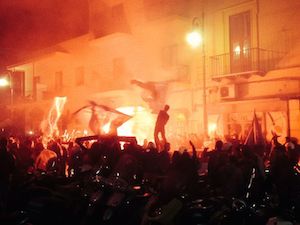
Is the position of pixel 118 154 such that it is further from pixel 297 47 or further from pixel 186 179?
pixel 297 47

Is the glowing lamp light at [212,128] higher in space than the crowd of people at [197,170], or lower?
higher

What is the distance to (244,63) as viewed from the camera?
15766 millimetres

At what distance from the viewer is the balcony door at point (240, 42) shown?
15.8m

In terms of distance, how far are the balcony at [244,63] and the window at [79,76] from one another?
10087mm

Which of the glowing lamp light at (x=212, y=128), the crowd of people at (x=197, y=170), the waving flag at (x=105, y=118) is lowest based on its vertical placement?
the crowd of people at (x=197, y=170)

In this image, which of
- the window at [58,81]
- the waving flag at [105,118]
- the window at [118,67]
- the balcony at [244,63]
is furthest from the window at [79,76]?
the waving flag at [105,118]

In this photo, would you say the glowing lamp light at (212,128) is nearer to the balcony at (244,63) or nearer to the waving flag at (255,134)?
the balcony at (244,63)

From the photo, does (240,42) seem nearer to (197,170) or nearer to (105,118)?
(105,118)

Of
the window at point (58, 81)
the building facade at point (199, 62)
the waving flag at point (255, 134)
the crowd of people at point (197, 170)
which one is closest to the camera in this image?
the crowd of people at point (197, 170)

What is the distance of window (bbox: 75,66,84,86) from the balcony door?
10.8m

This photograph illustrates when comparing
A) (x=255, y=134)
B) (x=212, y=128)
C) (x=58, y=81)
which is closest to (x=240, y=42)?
(x=212, y=128)

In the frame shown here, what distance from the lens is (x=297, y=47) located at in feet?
47.0

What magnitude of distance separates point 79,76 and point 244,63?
11.9 meters

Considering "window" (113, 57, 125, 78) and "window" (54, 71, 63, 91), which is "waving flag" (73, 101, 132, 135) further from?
"window" (54, 71, 63, 91)
